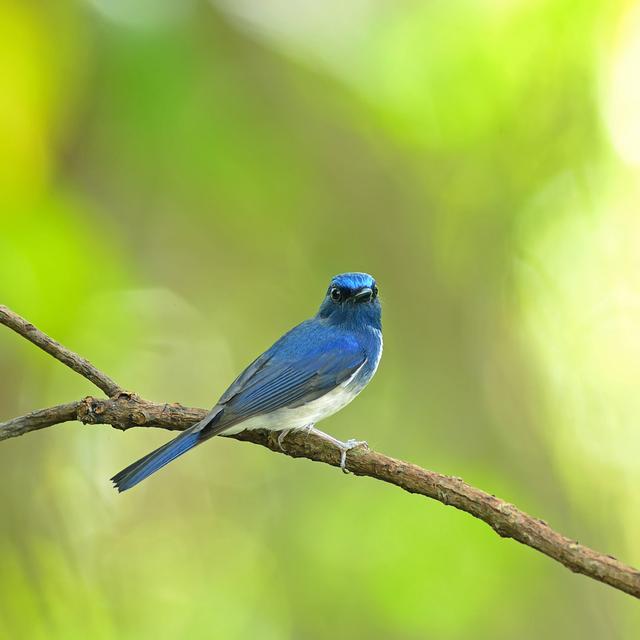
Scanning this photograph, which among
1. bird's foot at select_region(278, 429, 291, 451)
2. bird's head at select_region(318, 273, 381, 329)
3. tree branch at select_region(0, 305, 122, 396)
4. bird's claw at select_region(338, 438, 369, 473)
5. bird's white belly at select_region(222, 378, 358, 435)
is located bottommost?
tree branch at select_region(0, 305, 122, 396)

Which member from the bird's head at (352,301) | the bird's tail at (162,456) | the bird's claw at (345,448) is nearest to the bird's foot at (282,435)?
the bird's tail at (162,456)

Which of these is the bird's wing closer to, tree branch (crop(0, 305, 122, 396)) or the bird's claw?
the bird's claw

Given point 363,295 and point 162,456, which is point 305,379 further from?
point 162,456

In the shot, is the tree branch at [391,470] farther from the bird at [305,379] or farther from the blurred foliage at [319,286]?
the blurred foliage at [319,286]

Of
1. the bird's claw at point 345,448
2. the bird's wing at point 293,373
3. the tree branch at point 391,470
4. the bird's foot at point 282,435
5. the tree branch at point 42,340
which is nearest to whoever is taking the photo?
the tree branch at point 391,470

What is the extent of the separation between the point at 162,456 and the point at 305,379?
0.82m

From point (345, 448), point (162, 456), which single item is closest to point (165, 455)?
point (162, 456)

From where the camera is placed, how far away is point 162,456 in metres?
3.31

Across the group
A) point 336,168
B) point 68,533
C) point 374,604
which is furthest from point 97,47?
point 374,604

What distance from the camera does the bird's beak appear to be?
424 centimetres

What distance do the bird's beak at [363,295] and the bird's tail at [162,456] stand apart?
1.19 metres

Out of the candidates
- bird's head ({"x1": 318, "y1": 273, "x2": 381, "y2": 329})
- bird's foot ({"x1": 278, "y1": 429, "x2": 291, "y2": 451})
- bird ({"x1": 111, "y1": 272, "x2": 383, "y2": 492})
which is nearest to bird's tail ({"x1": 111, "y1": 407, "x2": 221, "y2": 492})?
bird ({"x1": 111, "y1": 272, "x2": 383, "y2": 492})

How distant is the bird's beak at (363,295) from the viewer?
4.24m

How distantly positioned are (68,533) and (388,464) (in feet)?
8.56
